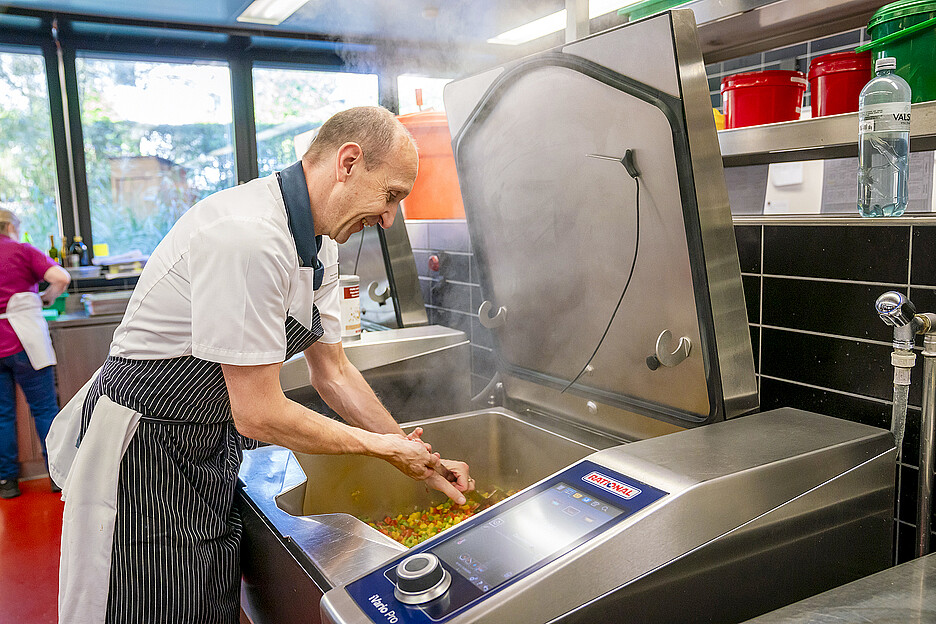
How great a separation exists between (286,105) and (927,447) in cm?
562

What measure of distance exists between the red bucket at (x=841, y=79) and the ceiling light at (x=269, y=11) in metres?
3.51

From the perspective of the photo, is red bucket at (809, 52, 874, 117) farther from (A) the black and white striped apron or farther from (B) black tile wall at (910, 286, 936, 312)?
(A) the black and white striped apron

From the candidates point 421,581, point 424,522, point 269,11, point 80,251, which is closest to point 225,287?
point 421,581

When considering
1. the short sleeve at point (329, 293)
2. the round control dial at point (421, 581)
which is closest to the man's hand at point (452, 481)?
the short sleeve at point (329, 293)

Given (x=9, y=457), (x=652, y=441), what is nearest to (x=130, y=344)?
(x=652, y=441)

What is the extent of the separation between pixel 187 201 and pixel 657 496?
548 cm

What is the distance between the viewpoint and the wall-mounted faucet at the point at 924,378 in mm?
1057

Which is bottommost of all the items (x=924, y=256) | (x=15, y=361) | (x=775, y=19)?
(x=15, y=361)

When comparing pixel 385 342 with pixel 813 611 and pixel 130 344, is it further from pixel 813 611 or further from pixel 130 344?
pixel 813 611

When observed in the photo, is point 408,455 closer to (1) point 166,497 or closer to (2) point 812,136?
(1) point 166,497

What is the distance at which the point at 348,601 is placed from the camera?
2.97ft

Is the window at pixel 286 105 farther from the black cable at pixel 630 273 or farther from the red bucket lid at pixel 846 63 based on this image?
the red bucket lid at pixel 846 63

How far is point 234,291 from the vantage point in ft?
3.65

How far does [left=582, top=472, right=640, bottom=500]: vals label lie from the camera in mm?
974
